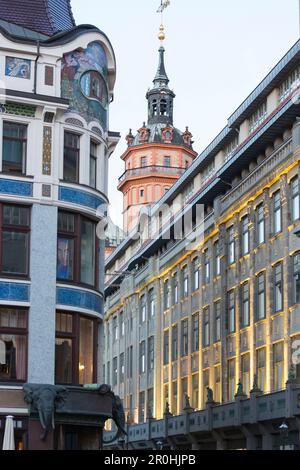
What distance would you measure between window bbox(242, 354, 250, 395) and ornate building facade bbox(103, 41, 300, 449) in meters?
0.06

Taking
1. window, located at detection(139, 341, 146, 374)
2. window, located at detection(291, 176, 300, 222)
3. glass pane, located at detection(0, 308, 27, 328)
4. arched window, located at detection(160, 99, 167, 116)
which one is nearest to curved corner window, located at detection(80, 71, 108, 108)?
glass pane, located at detection(0, 308, 27, 328)

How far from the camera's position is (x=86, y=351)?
34.3 meters

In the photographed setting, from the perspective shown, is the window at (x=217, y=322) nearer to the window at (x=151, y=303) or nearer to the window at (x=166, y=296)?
the window at (x=166, y=296)

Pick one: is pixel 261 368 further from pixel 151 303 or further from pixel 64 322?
pixel 151 303

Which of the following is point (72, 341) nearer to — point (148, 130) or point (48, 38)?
point (48, 38)

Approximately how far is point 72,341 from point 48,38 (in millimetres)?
10371

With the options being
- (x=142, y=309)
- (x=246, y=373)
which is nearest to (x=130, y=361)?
(x=142, y=309)

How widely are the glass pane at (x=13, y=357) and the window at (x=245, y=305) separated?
21.3 m

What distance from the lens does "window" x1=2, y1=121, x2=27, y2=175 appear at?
33750 mm

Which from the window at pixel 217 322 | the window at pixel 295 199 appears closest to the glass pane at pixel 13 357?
the window at pixel 295 199

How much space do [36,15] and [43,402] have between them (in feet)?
46.6

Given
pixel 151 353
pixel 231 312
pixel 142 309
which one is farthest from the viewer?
pixel 142 309

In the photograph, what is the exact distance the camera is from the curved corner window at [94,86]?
3603cm

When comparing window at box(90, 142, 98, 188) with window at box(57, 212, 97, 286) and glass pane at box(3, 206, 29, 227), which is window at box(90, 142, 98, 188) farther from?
glass pane at box(3, 206, 29, 227)
